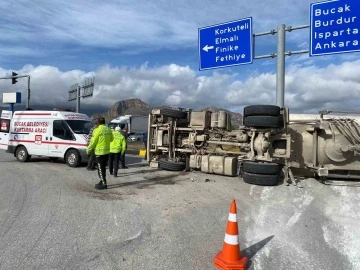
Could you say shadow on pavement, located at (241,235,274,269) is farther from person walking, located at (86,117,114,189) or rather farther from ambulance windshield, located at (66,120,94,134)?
ambulance windshield, located at (66,120,94,134)

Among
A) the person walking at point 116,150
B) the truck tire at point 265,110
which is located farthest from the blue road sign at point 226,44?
the person walking at point 116,150

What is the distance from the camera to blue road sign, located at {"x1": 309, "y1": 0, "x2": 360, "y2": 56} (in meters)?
10.0

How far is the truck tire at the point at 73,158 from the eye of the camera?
40.8ft

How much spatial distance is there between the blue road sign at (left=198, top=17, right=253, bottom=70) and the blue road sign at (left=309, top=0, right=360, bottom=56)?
222 cm

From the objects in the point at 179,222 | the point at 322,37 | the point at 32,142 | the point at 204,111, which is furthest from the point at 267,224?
the point at 32,142

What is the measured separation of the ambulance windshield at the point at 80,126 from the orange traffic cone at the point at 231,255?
32.7 ft

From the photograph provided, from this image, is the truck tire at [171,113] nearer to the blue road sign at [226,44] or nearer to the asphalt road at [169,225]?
the blue road sign at [226,44]

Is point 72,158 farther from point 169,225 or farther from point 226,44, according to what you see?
point 169,225

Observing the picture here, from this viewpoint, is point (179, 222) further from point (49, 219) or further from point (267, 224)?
point (49, 219)

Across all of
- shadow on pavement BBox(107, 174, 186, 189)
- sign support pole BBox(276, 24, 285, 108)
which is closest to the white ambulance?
shadow on pavement BBox(107, 174, 186, 189)

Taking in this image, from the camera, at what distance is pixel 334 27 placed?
10.4 m

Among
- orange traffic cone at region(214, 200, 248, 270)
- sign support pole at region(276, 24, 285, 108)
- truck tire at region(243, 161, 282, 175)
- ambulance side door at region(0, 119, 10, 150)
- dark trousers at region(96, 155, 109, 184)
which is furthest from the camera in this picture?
ambulance side door at region(0, 119, 10, 150)

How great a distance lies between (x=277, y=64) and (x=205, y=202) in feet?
22.3

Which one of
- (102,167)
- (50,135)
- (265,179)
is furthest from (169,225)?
(50,135)
